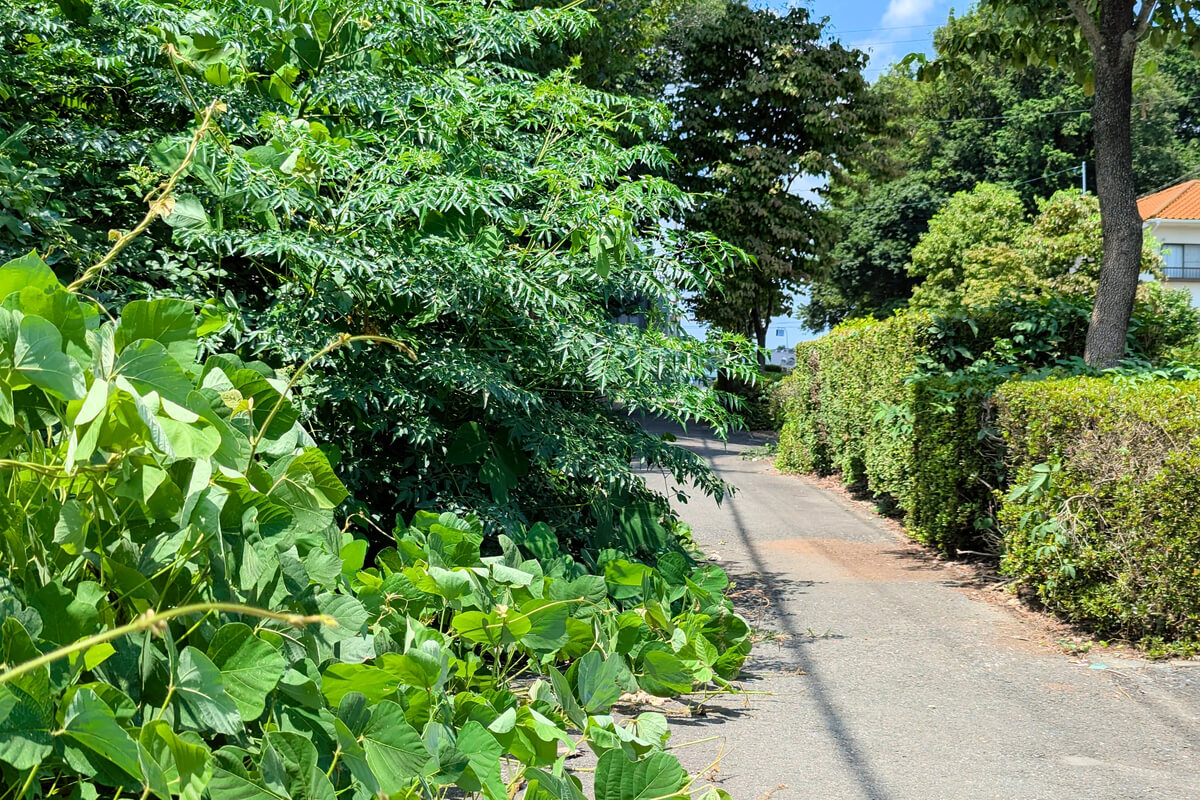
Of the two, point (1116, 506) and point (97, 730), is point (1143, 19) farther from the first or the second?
point (97, 730)

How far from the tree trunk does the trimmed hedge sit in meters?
2.08

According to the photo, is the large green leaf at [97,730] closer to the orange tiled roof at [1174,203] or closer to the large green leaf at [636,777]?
the large green leaf at [636,777]

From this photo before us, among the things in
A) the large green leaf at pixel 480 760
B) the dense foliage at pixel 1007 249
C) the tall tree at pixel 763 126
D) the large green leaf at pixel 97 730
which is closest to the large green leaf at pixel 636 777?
the large green leaf at pixel 480 760

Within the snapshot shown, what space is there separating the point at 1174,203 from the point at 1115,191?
43.7 m

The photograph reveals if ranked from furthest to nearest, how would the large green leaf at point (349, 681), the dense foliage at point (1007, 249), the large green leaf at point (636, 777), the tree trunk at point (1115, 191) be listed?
the dense foliage at point (1007, 249), the tree trunk at point (1115, 191), the large green leaf at point (636, 777), the large green leaf at point (349, 681)

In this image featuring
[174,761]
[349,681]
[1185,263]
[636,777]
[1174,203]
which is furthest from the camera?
[1185,263]

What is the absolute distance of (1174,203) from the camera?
45.2 metres

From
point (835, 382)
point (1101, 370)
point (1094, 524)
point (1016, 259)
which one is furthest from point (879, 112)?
point (1094, 524)

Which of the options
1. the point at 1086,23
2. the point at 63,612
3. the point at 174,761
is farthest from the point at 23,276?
the point at 1086,23

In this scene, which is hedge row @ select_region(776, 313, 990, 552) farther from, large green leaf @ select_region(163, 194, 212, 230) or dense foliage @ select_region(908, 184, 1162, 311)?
large green leaf @ select_region(163, 194, 212, 230)

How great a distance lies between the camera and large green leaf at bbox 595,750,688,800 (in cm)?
222

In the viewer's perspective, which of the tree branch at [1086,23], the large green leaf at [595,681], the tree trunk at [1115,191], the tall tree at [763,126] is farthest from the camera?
the tall tree at [763,126]

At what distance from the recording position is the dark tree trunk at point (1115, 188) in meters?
8.36

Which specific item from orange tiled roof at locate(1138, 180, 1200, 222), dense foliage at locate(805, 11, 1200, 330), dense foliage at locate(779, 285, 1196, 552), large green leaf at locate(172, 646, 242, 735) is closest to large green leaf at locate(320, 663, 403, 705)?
large green leaf at locate(172, 646, 242, 735)
